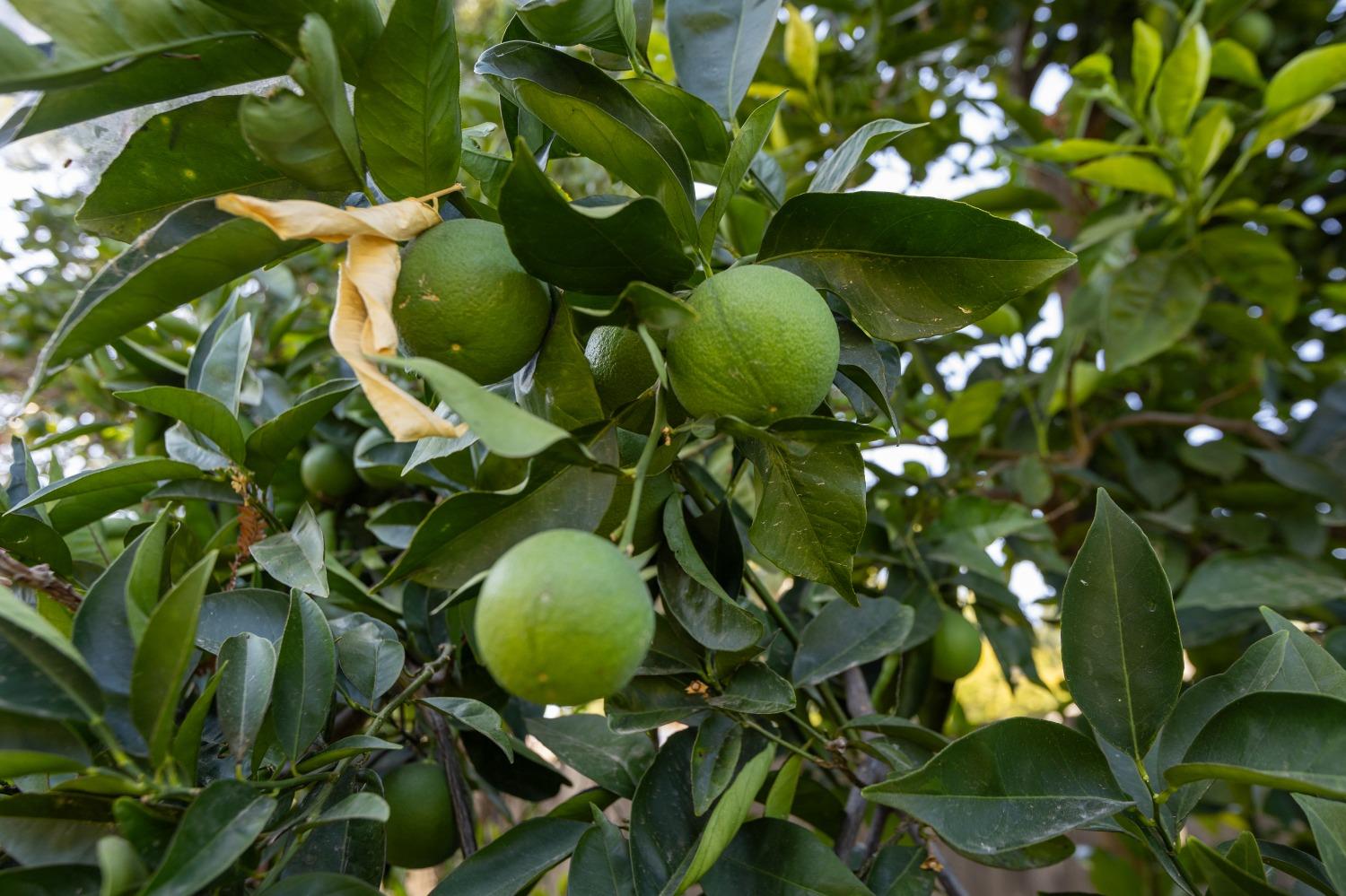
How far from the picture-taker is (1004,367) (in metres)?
1.85

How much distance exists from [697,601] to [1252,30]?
2.07m

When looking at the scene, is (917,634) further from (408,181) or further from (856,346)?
(408,181)

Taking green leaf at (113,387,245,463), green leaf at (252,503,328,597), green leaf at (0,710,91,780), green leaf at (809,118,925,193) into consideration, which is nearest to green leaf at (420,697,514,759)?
green leaf at (252,503,328,597)

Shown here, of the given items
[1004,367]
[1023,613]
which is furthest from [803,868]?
[1004,367]

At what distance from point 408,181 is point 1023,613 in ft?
3.52

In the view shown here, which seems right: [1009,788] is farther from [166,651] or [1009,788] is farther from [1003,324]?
[1003,324]

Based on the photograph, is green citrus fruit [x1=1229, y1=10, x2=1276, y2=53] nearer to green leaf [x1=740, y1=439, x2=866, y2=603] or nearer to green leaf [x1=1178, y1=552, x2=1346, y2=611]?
green leaf [x1=1178, y1=552, x2=1346, y2=611]

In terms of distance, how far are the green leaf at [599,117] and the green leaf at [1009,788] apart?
1.30 feet

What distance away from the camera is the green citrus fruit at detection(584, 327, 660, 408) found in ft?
1.96

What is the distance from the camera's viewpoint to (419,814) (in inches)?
32.9

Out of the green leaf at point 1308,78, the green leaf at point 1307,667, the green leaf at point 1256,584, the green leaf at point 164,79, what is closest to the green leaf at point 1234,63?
the green leaf at point 1308,78

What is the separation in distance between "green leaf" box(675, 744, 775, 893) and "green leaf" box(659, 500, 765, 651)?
101mm

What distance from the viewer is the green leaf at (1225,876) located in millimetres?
526

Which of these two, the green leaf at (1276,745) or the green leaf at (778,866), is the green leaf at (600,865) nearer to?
the green leaf at (778,866)
